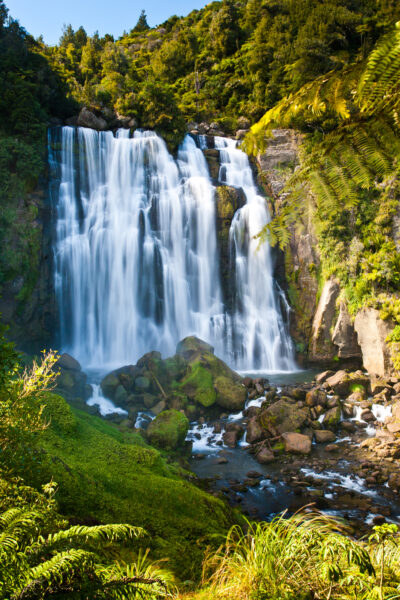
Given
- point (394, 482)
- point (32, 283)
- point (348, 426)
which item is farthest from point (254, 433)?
point (32, 283)

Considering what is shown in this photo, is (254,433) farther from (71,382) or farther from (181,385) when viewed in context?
(71,382)

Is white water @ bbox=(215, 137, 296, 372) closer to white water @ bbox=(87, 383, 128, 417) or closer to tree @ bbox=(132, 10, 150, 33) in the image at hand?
white water @ bbox=(87, 383, 128, 417)

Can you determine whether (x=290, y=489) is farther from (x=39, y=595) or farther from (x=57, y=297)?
(x=57, y=297)

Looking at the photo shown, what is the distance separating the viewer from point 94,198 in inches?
747

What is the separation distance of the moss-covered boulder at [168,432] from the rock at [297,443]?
2795 millimetres

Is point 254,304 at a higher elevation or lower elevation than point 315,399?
higher

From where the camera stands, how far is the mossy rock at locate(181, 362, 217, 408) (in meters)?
11.9

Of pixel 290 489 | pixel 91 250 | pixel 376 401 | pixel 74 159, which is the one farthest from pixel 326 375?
pixel 74 159

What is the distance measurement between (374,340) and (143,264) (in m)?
11.2

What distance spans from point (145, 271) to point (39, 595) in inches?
659

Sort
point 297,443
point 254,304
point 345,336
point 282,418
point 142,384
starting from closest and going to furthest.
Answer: point 297,443, point 282,418, point 142,384, point 345,336, point 254,304

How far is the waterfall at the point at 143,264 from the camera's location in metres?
17.4

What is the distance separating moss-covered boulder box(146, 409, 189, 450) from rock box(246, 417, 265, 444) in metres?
2.03

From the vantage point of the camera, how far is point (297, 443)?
9.51 meters
